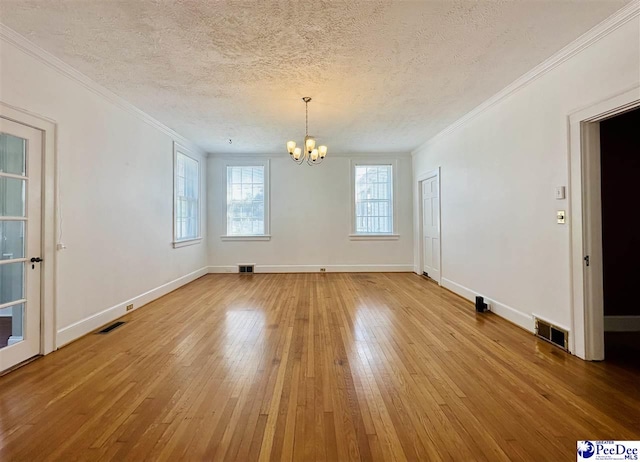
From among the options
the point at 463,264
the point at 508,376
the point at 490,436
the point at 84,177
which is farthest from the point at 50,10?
the point at 463,264

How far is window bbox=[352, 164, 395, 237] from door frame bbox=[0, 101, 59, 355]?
5713 mm

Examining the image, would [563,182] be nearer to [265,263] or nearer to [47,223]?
[47,223]

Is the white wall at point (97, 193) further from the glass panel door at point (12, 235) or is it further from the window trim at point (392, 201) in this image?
the window trim at point (392, 201)

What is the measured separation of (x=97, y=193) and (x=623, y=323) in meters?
6.29

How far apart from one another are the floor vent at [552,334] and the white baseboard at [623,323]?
0.92m

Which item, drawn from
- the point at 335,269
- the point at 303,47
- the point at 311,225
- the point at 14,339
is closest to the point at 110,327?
the point at 14,339

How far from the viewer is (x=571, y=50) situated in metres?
2.72

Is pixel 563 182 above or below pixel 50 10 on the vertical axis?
below

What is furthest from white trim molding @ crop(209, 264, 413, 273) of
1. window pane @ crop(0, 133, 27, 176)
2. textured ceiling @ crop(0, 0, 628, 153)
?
window pane @ crop(0, 133, 27, 176)

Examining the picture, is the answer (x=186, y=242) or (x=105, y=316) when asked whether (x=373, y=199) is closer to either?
(x=186, y=242)

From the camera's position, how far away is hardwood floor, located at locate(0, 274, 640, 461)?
166 centimetres

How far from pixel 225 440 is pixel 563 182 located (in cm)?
356

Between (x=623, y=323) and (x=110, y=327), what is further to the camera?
(x=110, y=327)

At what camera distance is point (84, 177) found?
3.38 meters
